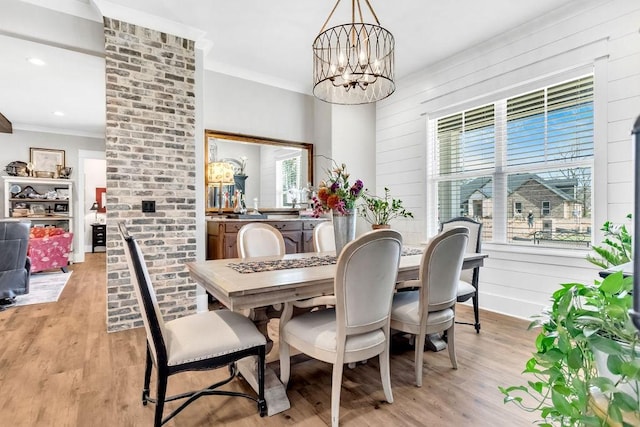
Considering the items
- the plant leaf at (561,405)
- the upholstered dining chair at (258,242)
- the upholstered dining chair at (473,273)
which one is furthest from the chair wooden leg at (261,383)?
the upholstered dining chair at (473,273)

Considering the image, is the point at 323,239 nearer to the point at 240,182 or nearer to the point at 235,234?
the point at 235,234

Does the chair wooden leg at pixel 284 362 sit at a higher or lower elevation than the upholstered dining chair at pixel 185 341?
lower

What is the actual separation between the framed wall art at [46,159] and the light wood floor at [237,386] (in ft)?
16.8

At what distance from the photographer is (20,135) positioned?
684cm

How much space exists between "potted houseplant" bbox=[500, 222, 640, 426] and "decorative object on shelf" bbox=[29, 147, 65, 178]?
28.9 ft

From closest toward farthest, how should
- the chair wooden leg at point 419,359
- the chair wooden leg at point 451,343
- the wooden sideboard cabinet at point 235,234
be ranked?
1. the chair wooden leg at point 419,359
2. the chair wooden leg at point 451,343
3. the wooden sideboard cabinet at point 235,234

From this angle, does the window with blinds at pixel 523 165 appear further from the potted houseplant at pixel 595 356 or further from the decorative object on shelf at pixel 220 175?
the potted houseplant at pixel 595 356

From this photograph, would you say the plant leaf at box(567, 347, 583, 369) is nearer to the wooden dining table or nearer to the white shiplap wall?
the wooden dining table

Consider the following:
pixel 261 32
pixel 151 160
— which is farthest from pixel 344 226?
pixel 261 32

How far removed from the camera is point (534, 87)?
133 inches

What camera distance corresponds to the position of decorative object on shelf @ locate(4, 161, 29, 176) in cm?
A: 663

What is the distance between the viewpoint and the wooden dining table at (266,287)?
1.66 metres

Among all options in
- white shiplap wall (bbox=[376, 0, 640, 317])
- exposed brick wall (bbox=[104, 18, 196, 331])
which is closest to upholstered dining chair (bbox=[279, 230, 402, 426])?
exposed brick wall (bbox=[104, 18, 196, 331])

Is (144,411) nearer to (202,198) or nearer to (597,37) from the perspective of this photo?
(202,198)
